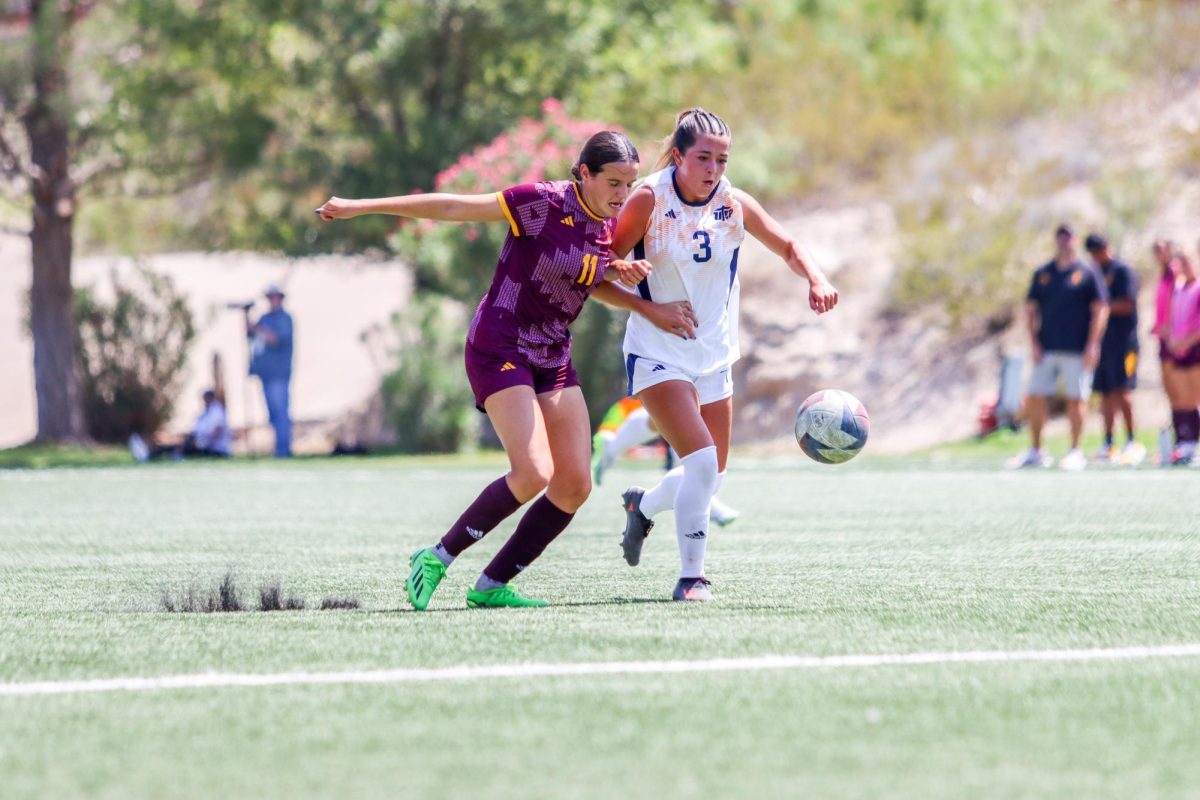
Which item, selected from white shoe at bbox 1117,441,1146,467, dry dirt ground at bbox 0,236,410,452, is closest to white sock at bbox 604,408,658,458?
white shoe at bbox 1117,441,1146,467

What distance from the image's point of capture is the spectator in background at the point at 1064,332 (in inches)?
621

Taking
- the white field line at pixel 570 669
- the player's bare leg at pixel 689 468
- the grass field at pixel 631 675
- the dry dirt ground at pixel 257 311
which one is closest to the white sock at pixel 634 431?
the grass field at pixel 631 675

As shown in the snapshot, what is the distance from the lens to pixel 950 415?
23.9 m

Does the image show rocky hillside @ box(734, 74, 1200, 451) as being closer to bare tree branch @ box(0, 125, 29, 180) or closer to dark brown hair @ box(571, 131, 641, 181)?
bare tree branch @ box(0, 125, 29, 180)

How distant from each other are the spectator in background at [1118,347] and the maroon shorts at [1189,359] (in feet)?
1.36

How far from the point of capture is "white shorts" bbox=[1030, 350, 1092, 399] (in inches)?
631

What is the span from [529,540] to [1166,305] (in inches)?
452

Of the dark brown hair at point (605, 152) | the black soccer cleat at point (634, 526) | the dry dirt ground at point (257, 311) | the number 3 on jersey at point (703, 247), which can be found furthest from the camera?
the dry dirt ground at point (257, 311)

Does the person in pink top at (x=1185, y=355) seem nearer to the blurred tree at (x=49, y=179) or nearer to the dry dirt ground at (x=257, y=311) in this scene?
the blurred tree at (x=49, y=179)

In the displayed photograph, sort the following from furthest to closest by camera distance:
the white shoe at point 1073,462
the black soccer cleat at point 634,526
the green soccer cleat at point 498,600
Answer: the white shoe at point 1073,462
the black soccer cleat at point 634,526
the green soccer cleat at point 498,600

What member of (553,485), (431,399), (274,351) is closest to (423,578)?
(553,485)

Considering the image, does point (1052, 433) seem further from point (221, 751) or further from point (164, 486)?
point (221, 751)

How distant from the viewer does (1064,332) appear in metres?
15.9

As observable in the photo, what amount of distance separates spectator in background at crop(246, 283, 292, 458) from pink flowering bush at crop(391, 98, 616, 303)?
208 cm
